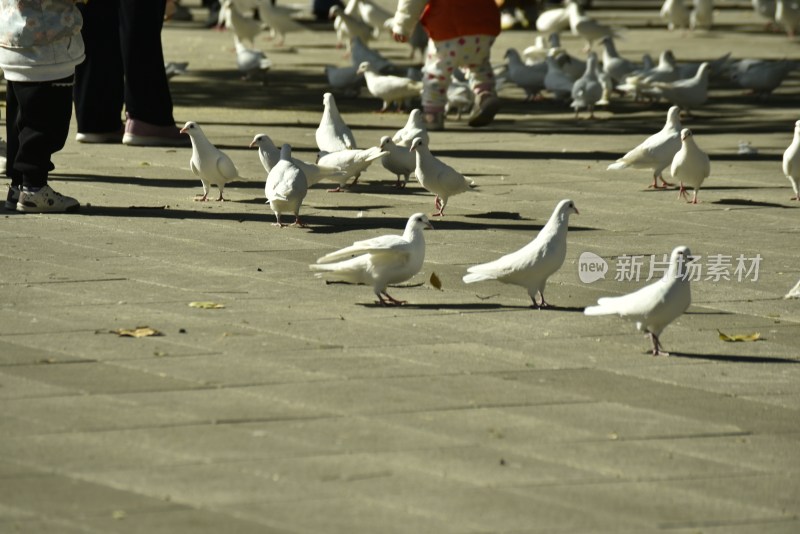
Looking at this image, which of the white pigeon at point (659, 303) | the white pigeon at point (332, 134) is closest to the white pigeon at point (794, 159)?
the white pigeon at point (332, 134)

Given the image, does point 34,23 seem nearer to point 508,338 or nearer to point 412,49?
point 508,338

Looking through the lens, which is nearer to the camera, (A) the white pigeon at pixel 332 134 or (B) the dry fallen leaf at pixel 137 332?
(B) the dry fallen leaf at pixel 137 332

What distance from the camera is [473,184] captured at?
30.4ft

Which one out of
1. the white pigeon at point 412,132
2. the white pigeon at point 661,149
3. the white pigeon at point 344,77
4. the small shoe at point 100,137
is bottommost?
the white pigeon at point 344,77

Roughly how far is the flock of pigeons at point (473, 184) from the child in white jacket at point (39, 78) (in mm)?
847

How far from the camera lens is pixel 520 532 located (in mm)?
3822

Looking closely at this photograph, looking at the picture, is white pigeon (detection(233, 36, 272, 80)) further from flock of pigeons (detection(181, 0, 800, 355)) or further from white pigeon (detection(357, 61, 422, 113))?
white pigeon (detection(357, 61, 422, 113))

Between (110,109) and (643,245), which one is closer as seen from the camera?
(643,245)

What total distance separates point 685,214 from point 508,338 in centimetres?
298

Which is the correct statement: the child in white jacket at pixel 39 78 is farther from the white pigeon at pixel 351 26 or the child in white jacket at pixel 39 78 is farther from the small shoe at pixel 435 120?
the white pigeon at pixel 351 26

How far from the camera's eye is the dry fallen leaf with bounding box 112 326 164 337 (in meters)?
5.60

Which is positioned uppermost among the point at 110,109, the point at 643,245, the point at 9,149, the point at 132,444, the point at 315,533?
the point at 315,533

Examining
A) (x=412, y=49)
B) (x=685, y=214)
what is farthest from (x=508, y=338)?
(x=412, y=49)

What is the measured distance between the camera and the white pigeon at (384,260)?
6.07 metres
